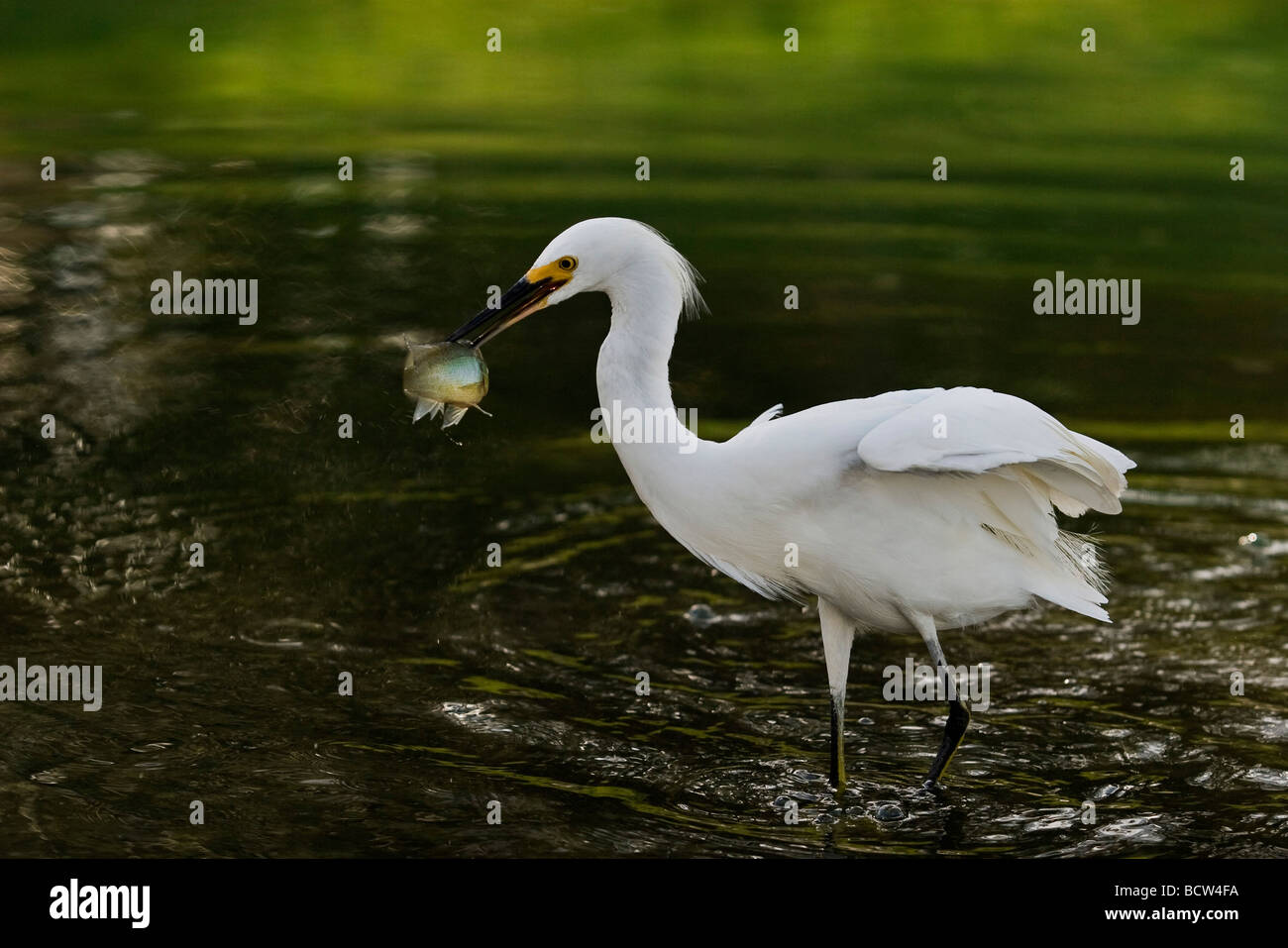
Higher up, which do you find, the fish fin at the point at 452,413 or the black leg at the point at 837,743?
the fish fin at the point at 452,413

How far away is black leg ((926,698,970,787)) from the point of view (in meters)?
6.30

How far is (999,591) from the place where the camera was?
6.25 m

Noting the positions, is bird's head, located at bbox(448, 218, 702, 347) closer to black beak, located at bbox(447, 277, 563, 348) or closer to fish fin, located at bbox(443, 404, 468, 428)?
black beak, located at bbox(447, 277, 563, 348)

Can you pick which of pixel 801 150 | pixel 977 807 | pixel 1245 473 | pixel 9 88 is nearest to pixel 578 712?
pixel 977 807

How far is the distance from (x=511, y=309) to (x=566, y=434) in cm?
434

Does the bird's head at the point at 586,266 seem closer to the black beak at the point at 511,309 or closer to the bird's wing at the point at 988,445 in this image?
the black beak at the point at 511,309

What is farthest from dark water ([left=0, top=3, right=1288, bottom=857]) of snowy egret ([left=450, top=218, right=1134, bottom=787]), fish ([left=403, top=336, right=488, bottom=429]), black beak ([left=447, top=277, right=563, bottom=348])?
black beak ([left=447, top=277, right=563, bottom=348])

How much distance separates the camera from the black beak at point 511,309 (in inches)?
Result: 231

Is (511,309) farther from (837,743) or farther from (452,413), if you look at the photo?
(837,743)

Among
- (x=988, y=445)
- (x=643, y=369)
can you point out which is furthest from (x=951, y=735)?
(x=643, y=369)

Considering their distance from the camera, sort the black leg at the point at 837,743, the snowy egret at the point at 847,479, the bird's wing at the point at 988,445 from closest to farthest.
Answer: the bird's wing at the point at 988,445 < the snowy egret at the point at 847,479 < the black leg at the point at 837,743

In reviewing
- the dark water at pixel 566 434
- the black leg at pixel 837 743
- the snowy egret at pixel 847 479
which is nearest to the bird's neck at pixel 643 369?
the snowy egret at pixel 847 479

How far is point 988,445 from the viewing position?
5.54 meters

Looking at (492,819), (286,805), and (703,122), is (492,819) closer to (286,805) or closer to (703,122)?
(286,805)
